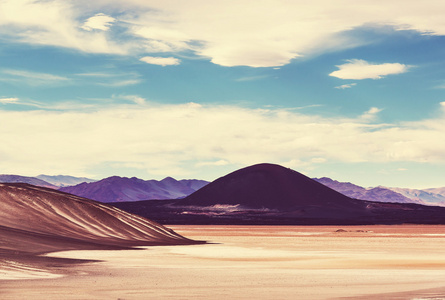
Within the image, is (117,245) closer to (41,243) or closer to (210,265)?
(41,243)

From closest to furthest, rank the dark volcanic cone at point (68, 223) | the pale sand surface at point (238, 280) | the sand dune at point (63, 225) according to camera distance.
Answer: the pale sand surface at point (238, 280) < the sand dune at point (63, 225) < the dark volcanic cone at point (68, 223)

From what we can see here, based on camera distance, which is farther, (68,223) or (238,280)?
(68,223)

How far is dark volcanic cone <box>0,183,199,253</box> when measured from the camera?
51.7 m

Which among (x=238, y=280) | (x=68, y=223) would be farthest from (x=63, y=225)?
(x=238, y=280)

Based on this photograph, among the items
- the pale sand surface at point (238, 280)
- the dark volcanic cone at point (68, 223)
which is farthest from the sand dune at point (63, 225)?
the pale sand surface at point (238, 280)

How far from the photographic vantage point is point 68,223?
5941 cm

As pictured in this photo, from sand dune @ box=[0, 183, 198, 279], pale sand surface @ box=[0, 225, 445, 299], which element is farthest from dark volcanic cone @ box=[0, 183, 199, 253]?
pale sand surface @ box=[0, 225, 445, 299]

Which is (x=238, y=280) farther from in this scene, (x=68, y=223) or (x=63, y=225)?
(x=68, y=223)

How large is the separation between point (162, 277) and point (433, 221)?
16253 cm

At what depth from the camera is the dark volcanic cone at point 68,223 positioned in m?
51.7

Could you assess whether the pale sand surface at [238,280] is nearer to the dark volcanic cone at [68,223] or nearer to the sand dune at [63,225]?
the sand dune at [63,225]

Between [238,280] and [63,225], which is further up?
[63,225]

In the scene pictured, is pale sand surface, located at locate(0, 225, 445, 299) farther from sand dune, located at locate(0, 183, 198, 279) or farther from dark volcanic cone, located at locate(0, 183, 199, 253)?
dark volcanic cone, located at locate(0, 183, 199, 253)

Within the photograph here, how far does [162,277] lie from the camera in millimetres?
28250
